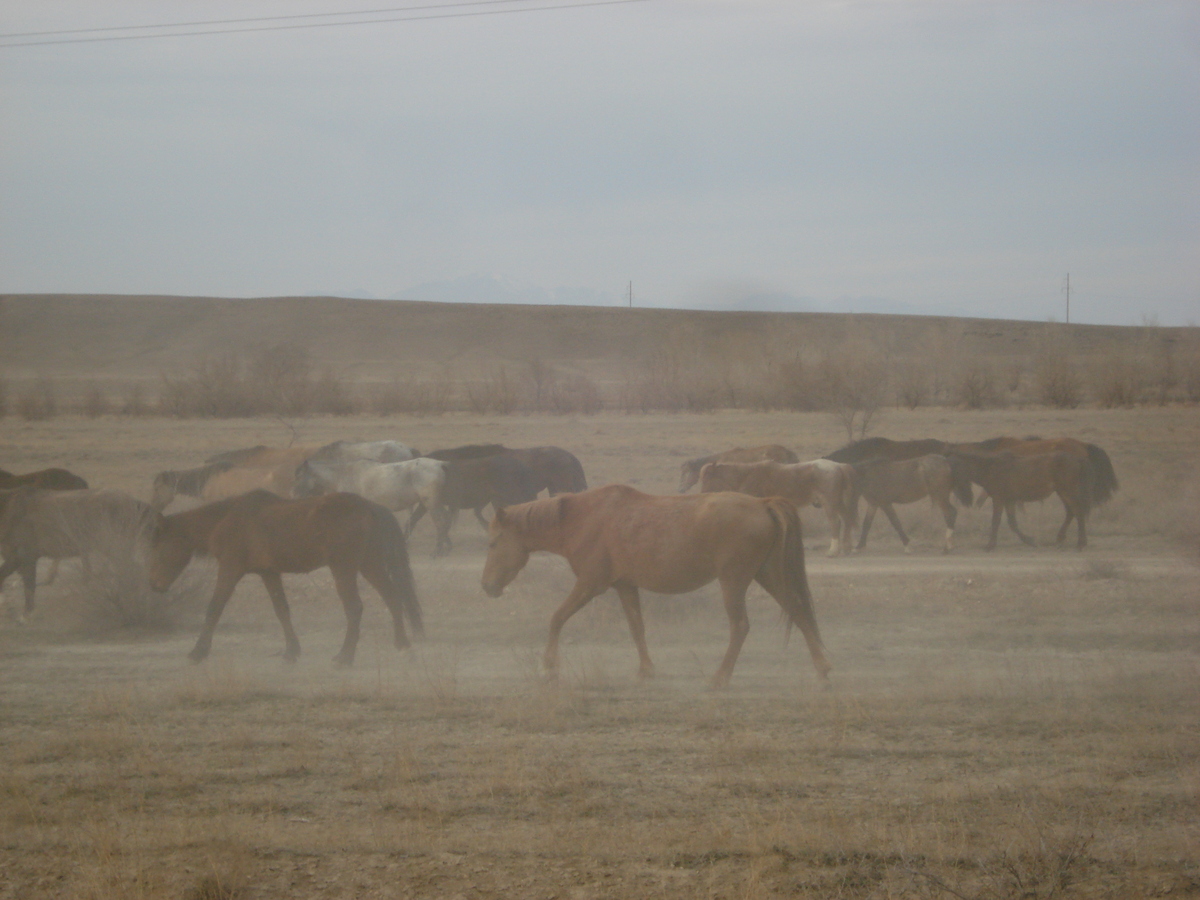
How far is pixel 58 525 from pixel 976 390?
44.8m

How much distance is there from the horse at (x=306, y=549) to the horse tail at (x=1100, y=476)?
11.5 metres

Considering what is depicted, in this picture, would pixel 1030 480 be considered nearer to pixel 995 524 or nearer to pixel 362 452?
pixel 995 524

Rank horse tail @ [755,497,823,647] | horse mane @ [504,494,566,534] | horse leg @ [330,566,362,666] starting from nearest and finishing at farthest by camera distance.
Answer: horse tail @ [755,497,823,647], horse mane @ [504,494,566,534], horse leg @ [330,566,362,666]

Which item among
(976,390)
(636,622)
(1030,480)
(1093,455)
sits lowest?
(636,622)

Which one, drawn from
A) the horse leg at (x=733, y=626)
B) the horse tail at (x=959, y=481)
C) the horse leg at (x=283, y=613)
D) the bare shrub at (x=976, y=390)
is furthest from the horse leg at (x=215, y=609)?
the bare shrub at (x=976, y=390)

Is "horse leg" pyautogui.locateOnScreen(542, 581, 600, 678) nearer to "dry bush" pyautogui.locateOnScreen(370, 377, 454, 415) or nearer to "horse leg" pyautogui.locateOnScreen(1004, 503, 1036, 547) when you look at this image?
"horse leg" pyautogui.locateOnScreen(1004, 503, 1036, 547)

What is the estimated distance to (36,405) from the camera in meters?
43.6

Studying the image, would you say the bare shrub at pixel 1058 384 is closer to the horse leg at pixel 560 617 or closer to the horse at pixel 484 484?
the horse at pixel 484 484

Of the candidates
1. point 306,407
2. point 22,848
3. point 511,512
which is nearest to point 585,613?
point 511,512

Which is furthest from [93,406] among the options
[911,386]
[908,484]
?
[908,484]

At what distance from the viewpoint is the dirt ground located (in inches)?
183

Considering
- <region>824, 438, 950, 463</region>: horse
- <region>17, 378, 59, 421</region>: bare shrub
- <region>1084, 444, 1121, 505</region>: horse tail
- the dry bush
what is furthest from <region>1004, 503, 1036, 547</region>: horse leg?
<region>17, 378, 59, 421</region>: bare shrub

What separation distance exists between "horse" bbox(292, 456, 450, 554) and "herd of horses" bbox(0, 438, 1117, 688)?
2 cm

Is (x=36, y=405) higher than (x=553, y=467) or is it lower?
higher
